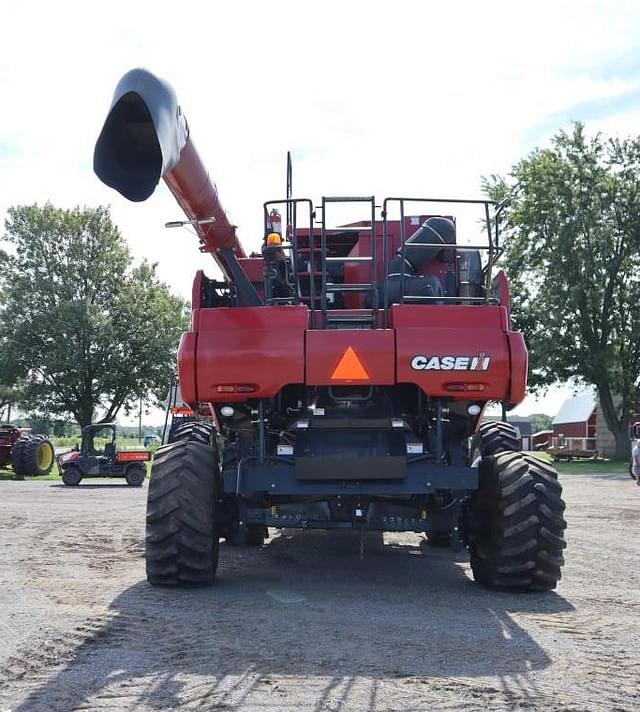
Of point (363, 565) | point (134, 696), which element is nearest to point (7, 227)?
point (363, 565)


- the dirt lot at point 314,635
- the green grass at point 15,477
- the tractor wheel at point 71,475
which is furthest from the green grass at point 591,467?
the dirt lot at point 314,635

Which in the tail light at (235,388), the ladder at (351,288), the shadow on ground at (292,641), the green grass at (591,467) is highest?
the ladder at (351,288)

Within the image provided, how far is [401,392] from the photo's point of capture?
824cm

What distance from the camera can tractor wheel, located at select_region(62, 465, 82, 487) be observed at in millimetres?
26406

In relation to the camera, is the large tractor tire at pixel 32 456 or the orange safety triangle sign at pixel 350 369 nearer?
the orange safety triangle sign at pixel 350 369

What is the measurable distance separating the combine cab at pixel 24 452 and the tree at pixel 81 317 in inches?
587

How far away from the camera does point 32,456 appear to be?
29359mm

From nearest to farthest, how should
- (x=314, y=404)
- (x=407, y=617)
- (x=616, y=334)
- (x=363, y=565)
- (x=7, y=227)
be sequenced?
Answer: (x=407, y=617), (x=314, y=404), (x=363, y=565), (x=616, y=334), (x=7, y=227)

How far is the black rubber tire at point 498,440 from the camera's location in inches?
406

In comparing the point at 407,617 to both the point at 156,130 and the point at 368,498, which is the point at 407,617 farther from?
the point at 156,130

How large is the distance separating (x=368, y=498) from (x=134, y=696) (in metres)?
3.53

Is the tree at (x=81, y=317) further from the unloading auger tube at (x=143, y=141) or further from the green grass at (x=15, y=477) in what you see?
the unloading auger tube at (x=143, y=141)

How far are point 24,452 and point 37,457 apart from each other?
541 millimetres

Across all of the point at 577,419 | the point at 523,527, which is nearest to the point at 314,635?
the point at 523,527
